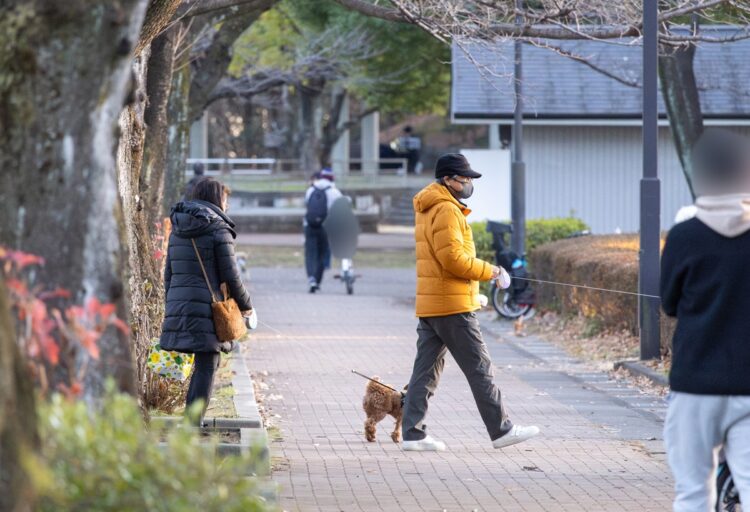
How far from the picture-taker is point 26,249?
4.22 m

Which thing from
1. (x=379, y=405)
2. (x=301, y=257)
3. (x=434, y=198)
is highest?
(x=434, y=198)

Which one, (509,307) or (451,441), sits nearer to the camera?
(451,441)

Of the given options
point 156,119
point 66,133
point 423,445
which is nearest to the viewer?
point 66,133

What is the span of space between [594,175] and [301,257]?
7605mm

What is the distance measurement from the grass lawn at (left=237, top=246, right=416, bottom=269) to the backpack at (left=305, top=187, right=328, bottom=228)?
6.32 metres

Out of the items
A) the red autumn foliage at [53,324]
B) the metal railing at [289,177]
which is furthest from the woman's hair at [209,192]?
the metal railing at [289,177]

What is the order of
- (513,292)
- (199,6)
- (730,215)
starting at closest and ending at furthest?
(730,215) < (199,6) < (513,292)

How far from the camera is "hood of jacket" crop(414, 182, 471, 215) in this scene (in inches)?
323

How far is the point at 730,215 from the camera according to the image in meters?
4.76

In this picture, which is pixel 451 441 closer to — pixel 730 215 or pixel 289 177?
pixel 730 215

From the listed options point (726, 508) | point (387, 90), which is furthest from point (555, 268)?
point (387, 90)

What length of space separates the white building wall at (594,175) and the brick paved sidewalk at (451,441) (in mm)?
9123

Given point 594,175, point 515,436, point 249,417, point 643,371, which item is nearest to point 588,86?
point 594,175

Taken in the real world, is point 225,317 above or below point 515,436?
above
